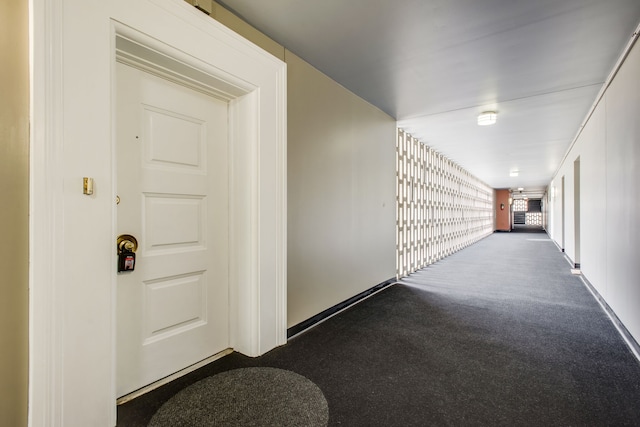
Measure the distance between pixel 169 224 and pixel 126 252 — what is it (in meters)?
0.30

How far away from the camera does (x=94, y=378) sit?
4.38 ft

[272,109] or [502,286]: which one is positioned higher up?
[272,109]

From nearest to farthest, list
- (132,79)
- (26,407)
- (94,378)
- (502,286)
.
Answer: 1. (26,407)
2. (94,378)
3. (132,79)
4. (502,286)

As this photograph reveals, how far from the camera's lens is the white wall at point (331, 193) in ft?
8.24

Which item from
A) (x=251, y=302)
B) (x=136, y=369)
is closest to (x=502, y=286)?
(x=251, y=302)

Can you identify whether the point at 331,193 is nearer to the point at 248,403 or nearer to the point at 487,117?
the point at 248,403

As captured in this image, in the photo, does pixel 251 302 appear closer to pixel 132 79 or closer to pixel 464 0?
pixel 132 79

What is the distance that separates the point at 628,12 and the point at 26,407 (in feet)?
12.9

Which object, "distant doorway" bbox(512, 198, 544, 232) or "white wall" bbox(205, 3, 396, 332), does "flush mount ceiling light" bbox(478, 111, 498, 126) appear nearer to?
"white wall" bbox(205, 3, 396, 332)

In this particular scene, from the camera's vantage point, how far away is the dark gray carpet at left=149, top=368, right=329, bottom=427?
1452 millimetres

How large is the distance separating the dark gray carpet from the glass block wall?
3.08 metres

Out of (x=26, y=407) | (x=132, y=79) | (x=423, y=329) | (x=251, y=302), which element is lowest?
Answer: (x=423, y=329)

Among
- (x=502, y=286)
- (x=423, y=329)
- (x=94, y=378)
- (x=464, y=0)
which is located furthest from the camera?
(x=502, y=286)

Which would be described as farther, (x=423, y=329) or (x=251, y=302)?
(x=423, y=329)
